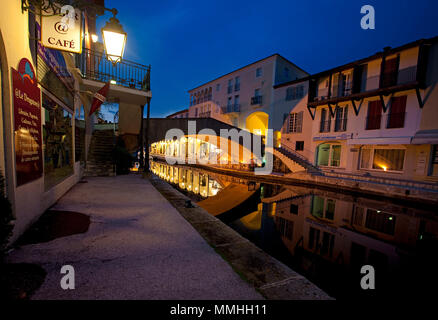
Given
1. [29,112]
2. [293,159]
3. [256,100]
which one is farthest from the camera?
[256,100]

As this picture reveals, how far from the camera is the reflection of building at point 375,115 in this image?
42.4 ft

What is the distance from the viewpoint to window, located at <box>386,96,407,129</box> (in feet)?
45.7

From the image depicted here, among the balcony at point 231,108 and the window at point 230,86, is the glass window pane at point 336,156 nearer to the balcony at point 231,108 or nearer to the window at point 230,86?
the balcony at point 231,108

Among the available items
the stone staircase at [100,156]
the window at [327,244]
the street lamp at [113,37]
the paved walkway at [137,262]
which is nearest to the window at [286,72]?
the stone staircase at [100,156]

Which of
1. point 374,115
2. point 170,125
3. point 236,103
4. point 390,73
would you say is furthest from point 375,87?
point 170,125

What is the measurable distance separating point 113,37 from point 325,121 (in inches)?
744

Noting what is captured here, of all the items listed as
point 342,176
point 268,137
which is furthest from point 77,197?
point 268,137

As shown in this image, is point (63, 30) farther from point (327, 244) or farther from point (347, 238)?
point (347, 238)

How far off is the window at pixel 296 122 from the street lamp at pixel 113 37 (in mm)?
19169

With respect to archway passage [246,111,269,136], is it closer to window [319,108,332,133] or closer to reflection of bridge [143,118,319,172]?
reflection of bridge [143,118,319,172]

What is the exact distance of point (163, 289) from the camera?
2.20 metres

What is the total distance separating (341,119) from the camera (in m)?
17.4

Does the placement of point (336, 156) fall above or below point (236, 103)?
below

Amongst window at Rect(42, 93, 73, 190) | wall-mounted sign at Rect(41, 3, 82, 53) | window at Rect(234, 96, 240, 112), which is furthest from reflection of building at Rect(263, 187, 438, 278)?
window at Rect(234, 96, 240, 112)
